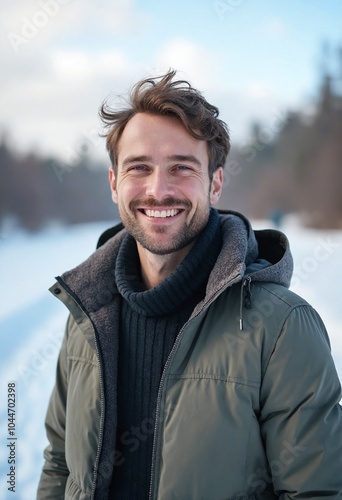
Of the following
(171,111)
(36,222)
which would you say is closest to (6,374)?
(171,111)

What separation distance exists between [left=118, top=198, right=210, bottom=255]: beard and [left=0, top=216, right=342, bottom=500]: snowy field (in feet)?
4.37

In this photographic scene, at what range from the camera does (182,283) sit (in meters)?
1.25

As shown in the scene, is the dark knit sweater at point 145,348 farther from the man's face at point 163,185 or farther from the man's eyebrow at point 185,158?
the man's eyebrow at point 185,158

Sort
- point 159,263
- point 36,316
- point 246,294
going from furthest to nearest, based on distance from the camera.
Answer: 1. point 36,316
2. point 159,263
3. point 246,294

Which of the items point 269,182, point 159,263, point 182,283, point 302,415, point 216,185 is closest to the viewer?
point 302,415

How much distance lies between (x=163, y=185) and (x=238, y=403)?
0.57 meters

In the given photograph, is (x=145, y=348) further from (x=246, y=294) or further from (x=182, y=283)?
(x=246, y=294)

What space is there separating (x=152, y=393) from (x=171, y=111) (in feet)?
2.39

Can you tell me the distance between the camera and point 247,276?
1128 mm

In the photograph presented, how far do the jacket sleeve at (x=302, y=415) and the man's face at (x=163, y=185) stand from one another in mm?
396

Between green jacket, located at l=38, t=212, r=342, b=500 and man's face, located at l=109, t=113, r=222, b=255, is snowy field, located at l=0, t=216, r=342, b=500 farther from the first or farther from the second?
man's face, located at l=109, t=113, r=222, b=255

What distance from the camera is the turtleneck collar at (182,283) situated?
125cm

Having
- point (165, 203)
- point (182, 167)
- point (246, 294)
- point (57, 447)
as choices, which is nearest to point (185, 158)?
point (182, 167)

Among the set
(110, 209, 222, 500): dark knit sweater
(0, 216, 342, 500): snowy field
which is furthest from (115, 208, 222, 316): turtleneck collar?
(0, 216, 342, 500): snowy field
